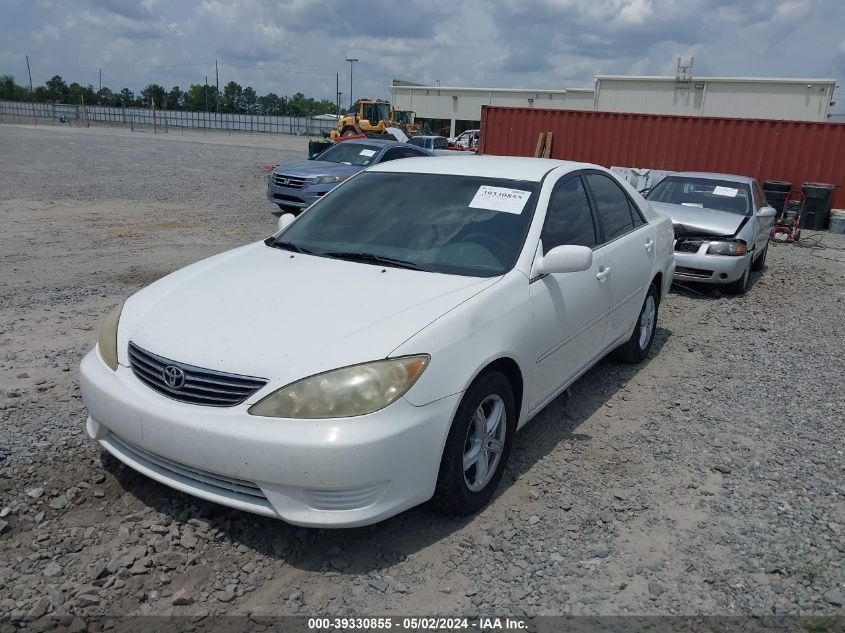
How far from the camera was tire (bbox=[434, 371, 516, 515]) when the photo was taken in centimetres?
302

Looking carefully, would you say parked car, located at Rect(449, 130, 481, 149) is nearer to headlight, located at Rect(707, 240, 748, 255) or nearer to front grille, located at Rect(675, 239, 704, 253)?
front grille, located at Rect(675, 239, 704, 253)

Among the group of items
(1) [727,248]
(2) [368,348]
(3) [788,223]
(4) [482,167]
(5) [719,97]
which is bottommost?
(3) [788,223]

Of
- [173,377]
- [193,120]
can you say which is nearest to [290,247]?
[173,377]

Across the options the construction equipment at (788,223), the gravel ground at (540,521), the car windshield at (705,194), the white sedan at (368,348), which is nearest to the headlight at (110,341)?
the white sedan at (368,348)

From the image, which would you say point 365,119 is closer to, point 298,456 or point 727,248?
point 727,248

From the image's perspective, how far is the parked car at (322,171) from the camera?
12.8 meters

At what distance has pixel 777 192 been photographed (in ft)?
50.2

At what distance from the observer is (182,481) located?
9.60 ft

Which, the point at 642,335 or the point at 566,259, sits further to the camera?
the point at 642,335

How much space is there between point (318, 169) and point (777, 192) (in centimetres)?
1015

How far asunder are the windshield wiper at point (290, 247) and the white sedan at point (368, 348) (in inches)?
0.6

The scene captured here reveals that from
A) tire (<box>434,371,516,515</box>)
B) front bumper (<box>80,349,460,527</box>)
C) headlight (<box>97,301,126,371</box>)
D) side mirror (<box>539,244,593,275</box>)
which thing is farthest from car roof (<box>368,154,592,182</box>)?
headlight (<box>97,301,126,371</box>)

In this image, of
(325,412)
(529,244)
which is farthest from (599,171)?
(325,412)

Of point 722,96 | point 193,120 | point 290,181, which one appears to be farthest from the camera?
point 193,120
